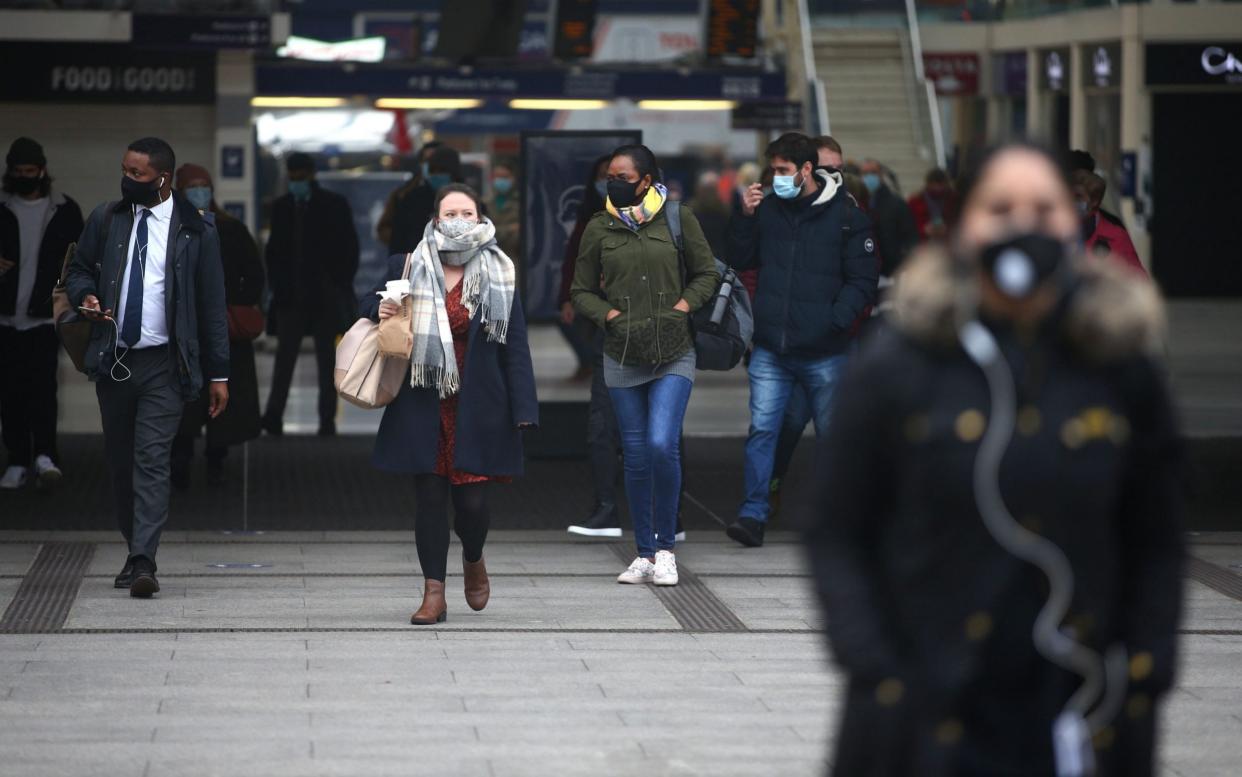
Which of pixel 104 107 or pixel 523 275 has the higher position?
pixel 104 107

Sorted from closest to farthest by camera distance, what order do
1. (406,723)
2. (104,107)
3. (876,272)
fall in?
(406,723) → (876,272) → (104,107)

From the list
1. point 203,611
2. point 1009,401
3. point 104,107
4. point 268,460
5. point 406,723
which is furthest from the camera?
point 104,107

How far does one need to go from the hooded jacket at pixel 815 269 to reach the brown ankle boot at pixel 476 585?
2165 mm

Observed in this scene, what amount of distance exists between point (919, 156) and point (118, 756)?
2636cm

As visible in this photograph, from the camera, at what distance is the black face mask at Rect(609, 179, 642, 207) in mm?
8766

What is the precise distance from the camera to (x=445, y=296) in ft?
25.3

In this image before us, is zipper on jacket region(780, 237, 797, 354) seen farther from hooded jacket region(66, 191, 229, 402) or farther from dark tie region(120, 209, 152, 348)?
dark tie region(120, 209, 152, 348)

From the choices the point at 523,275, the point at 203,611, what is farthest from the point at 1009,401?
the point at 523,275

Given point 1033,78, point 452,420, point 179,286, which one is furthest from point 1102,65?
point 452,420

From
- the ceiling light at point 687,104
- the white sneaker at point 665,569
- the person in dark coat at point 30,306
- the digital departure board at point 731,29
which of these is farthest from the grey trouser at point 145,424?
the digital departure board at point 731,29

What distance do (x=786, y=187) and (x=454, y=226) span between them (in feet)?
7.36

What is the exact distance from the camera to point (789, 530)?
34.7ft

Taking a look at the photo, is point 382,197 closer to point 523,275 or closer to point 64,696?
point 523,275

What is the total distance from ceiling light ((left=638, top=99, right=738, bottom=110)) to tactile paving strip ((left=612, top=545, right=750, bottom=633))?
16734mm
